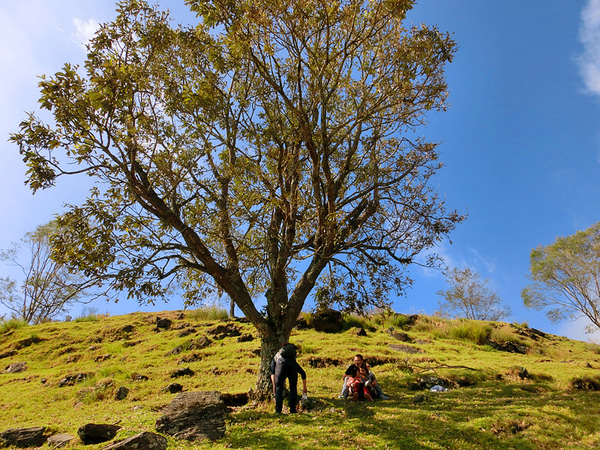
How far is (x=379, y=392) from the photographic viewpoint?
10242 millimetres

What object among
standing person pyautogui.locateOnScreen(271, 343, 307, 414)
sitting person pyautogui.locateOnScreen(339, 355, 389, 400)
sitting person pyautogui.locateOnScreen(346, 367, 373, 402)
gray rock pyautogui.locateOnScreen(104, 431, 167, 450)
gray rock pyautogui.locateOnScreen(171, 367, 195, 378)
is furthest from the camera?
gray rock pyautogui.locateOnScreen(171, 367, 195, 378)

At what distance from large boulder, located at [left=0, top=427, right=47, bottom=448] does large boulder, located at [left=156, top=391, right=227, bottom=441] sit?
2.73 metres

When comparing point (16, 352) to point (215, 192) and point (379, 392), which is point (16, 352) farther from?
point (379, 392)

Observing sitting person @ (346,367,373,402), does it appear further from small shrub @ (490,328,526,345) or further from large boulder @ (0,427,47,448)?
small shrub @ (490,328,526,345)

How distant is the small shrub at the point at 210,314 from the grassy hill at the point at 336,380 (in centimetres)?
21

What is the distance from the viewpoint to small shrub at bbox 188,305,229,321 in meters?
23.3

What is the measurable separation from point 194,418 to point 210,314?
16.2 meters

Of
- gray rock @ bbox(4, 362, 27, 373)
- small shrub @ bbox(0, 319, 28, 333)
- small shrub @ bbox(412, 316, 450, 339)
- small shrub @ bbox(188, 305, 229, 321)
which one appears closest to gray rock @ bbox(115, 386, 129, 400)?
gray rock @ bbox(4, 362, 27, 373)

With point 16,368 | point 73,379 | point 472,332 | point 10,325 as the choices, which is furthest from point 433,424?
point 10,325

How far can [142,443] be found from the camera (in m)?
6.12

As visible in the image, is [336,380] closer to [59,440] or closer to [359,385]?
[359,385]

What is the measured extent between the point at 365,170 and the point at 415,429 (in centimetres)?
831

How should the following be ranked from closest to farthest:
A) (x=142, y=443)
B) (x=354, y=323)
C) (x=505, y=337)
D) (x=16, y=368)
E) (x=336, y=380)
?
(x=142, y=443) < (x=336, y=380) < (x=16, y=368) < (x=505, y=337) < (x=354, y=323)

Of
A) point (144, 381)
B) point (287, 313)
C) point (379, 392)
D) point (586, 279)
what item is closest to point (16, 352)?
point (144, 381)
